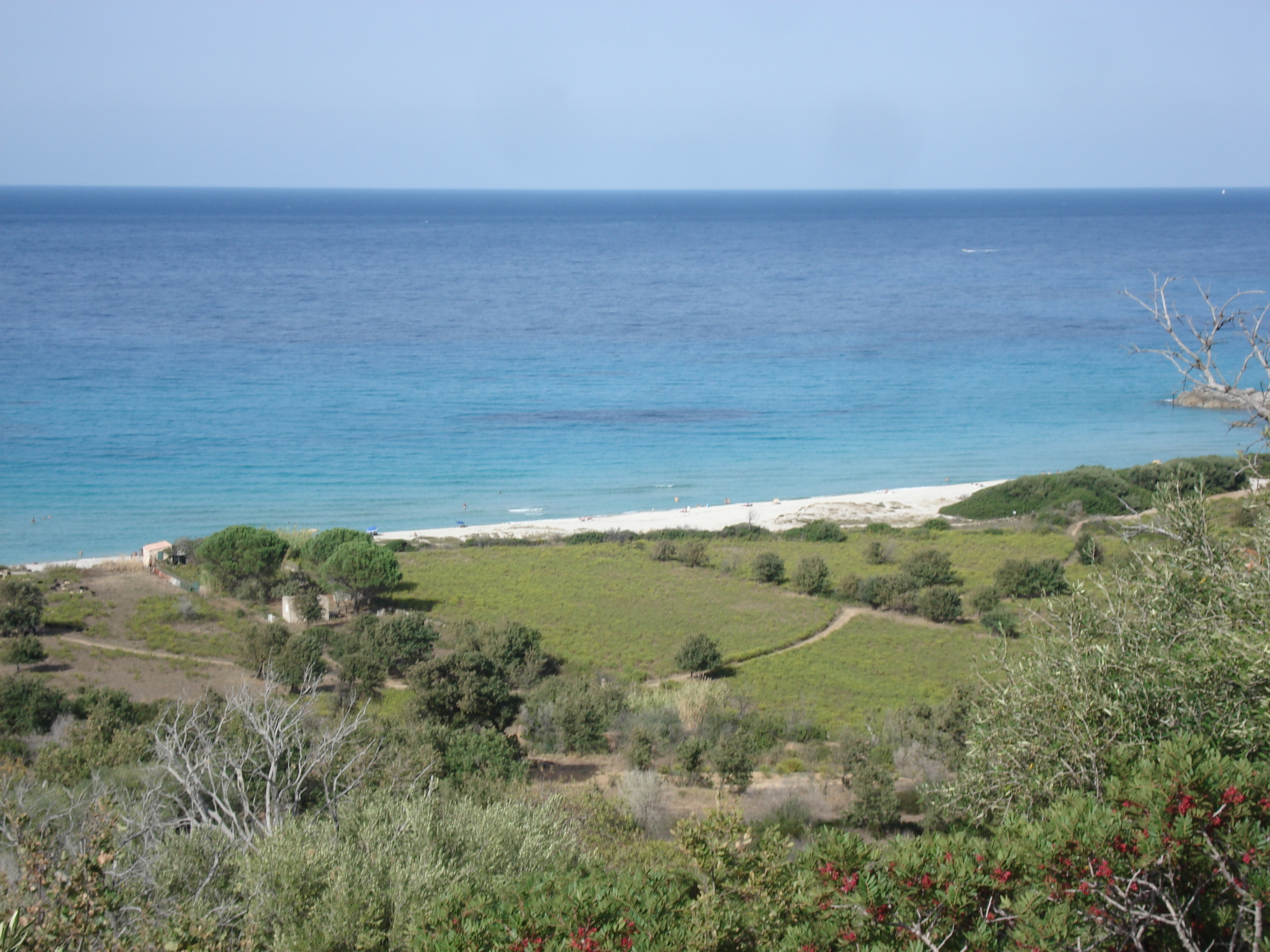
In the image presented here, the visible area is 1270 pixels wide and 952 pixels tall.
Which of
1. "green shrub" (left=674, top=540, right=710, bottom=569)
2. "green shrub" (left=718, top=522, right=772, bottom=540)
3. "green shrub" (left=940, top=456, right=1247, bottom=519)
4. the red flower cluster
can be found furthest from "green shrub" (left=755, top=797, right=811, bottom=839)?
"green shrub" (left=940, top=456, right=1247, bottom=519)

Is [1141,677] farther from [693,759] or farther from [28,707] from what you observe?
[28,707]

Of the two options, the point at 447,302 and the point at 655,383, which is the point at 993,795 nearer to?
the point at 655,383

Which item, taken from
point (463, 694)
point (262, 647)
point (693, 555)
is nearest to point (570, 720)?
point (463, 694)

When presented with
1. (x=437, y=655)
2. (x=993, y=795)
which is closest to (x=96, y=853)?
(x=993, y=795)

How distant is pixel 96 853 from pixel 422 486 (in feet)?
135

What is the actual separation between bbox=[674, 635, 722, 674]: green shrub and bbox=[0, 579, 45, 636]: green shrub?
1576 centimetres

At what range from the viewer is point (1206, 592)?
8.73m

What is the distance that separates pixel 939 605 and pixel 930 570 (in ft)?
8.54

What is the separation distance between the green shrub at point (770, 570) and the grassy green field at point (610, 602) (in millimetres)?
540

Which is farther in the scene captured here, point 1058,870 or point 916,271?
point 916,271

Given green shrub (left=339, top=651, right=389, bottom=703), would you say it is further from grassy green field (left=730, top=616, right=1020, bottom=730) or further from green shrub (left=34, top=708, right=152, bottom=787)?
grassy green field (left=730, top=616, right=1020, bottom=730)

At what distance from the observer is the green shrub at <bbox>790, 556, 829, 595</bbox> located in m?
30.3

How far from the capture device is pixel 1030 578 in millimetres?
29016

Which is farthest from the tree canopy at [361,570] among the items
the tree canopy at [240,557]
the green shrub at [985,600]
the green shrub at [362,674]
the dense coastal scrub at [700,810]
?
the green shrub at [985,600]
